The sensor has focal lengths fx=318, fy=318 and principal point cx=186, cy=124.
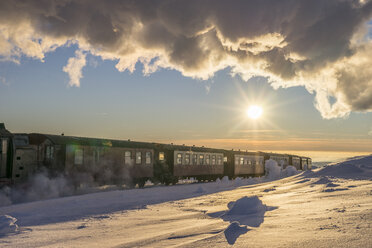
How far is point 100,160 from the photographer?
19.6m

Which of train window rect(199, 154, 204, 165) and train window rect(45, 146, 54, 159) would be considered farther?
train window rect(199, 154, 204, 165)

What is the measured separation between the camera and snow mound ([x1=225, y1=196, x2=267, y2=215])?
6.32 m

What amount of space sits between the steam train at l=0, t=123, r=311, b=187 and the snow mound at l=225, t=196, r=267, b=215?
481 inches

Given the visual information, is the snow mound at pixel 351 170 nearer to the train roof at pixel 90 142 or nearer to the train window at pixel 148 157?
the train window at pixel 148 157

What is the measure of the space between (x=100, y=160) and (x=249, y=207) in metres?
14.7

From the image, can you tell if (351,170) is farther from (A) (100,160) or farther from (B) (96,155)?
(B) (96,155)

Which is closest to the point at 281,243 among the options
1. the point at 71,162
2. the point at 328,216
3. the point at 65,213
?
the point at 328,216

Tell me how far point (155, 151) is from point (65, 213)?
588 inches

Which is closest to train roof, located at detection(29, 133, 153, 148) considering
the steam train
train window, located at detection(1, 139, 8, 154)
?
the steam train

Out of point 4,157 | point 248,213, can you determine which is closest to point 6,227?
point 248,213

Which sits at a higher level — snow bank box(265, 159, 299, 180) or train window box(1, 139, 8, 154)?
train window box(1, 139, 8, 154)

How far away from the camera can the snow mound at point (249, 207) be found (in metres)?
6.32

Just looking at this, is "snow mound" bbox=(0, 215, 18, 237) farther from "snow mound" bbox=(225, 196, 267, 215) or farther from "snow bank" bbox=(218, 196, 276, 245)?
"snow mound" bbox=(225, 196, 267, 215)

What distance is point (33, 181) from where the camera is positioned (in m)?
16.1
